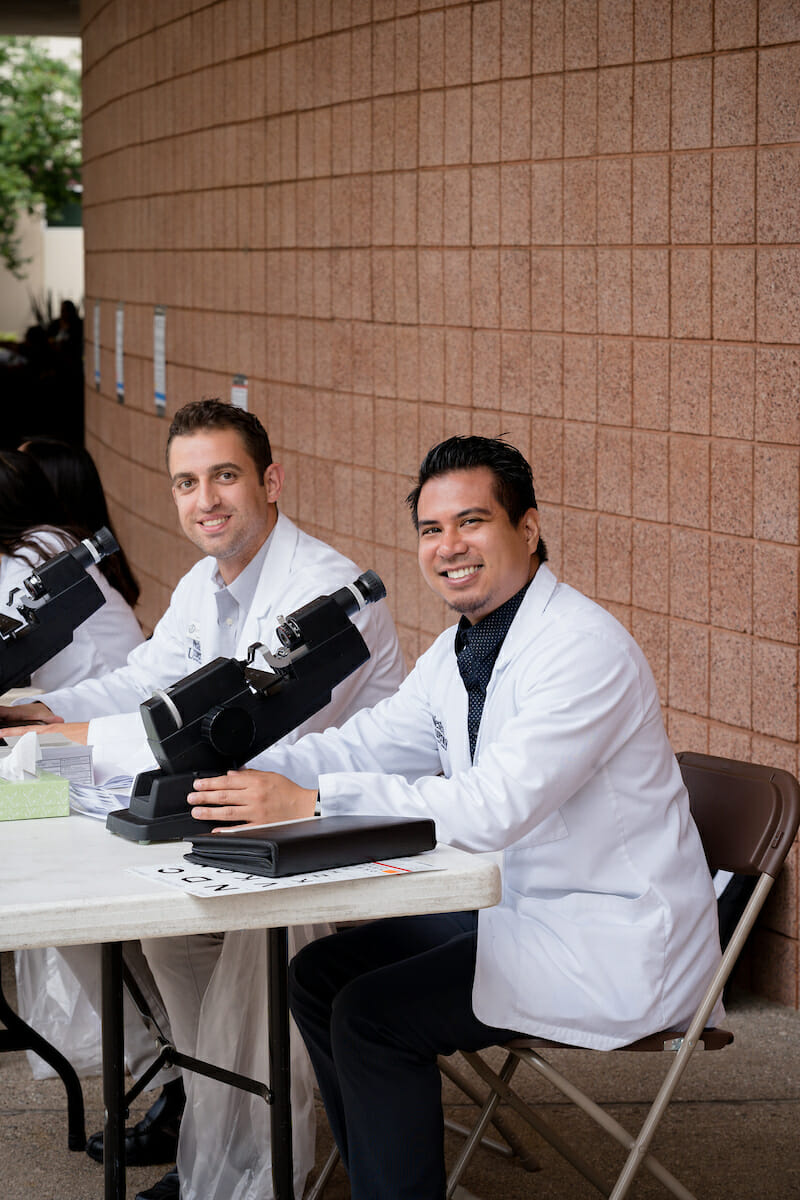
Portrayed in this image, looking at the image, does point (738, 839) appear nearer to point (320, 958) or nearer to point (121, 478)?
point (320, 958)

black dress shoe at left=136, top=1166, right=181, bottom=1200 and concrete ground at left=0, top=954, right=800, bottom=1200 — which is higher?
black dress shoe at left=136, top=1166, right=181, bottom=1200

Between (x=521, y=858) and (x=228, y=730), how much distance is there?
0.51 m

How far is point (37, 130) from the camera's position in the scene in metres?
30.0

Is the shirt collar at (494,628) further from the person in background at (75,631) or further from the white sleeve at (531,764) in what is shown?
the person in background at (75,631)

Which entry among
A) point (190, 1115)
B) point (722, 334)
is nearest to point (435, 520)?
point (190, 1115)

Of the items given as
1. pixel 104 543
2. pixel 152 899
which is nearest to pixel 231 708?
pixel 152 899

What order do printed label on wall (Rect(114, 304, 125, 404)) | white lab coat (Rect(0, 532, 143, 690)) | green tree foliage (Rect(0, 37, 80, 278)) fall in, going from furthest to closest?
green tree foliage (Rect(0, 37, 80, 278)) → printed label on wall (Rect(114, 304, 125, 404)) → white lab coat (Rect(0, 532, 143, 690))

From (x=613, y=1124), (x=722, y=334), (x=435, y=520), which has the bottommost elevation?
(x=613, y=1124)

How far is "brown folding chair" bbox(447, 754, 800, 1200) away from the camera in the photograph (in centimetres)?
229

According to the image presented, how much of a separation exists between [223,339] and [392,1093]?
4.76 m

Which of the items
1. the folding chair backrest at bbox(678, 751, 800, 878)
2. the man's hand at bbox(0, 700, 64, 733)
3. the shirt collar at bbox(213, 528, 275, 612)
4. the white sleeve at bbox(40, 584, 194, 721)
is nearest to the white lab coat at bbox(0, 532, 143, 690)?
the white sleeve at bbox(40, 584, 194, 721)

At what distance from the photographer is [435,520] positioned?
Answer: 251cm

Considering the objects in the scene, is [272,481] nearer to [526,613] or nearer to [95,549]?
[95,549]

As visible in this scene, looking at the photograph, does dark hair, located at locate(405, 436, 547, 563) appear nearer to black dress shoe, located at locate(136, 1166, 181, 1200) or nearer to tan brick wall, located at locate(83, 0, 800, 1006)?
tan brick wall, located at locate(83, 0, 800, 1006)
